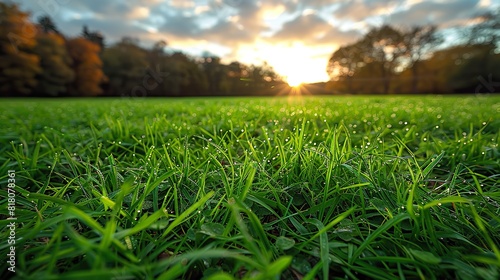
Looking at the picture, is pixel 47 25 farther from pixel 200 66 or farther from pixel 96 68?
pixel 200 66

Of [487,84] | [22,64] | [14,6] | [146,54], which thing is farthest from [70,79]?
[487,84]

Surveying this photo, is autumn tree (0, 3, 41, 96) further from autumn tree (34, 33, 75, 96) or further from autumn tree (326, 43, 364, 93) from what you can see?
autumn tree (326, 43, 364, 93)

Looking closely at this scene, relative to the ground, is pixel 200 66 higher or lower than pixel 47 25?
lower

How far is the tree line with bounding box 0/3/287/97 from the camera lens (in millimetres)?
28656

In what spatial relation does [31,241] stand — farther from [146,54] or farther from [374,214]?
[146,54]

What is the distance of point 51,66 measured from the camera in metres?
32.4

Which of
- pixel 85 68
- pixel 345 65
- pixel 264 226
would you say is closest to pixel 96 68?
pixel 85 68

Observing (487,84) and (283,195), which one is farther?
(487,84)

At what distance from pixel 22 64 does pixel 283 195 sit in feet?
130

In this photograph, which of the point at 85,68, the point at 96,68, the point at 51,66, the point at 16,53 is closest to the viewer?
the point at 16,53

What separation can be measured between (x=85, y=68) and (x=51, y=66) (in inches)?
196

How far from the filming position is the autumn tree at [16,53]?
27.1m

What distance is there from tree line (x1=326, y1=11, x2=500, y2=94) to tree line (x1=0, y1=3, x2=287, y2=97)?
15.0 meters

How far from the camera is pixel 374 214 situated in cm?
108
